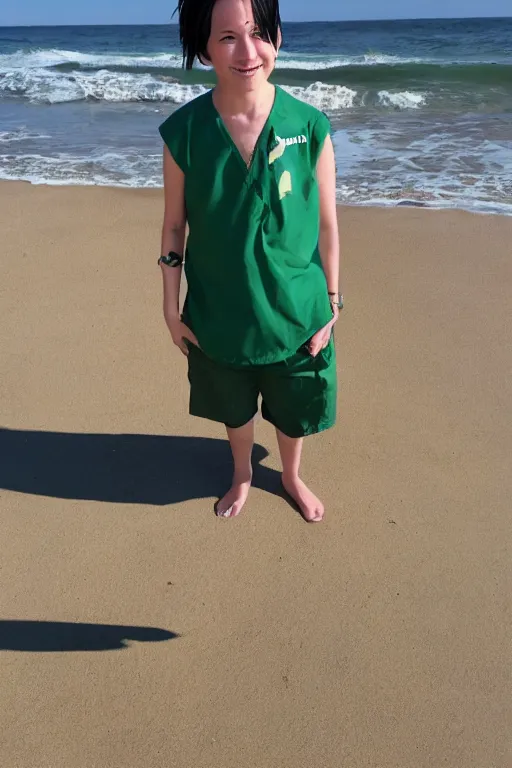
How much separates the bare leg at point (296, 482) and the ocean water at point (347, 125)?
11.6ft

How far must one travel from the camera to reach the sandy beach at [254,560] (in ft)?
5.25

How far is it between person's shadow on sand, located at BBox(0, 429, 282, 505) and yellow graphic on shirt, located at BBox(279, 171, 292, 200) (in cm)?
115

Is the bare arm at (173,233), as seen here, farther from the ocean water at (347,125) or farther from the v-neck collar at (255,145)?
the ocean water at (347,125)

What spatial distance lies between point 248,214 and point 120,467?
1235 mm

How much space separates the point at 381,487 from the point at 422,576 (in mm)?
416

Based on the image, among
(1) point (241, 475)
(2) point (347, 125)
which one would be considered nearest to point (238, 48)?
(1) point (241, 475)

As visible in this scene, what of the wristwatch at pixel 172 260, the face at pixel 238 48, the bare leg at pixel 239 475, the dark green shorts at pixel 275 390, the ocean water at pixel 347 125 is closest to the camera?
the face at pixel 238 48

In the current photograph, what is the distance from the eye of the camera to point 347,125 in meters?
9.44

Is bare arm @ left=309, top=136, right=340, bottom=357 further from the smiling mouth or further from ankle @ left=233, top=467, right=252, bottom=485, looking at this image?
ankle @ left=233, top=467, right=252, bottom=485

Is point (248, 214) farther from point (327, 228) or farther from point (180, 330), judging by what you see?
point (180, 330)

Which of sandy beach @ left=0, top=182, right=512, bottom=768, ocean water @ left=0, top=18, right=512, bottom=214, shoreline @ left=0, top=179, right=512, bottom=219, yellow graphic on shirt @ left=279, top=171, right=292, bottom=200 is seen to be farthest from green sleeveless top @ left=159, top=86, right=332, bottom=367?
ocean water @ left=0, top=18, right=512, bottom=214

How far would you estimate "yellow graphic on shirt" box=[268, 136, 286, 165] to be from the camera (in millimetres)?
1572

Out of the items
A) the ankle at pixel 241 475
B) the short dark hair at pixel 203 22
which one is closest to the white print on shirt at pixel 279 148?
the short dark hair at pixel 203 22

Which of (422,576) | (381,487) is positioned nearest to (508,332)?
(381,487)
